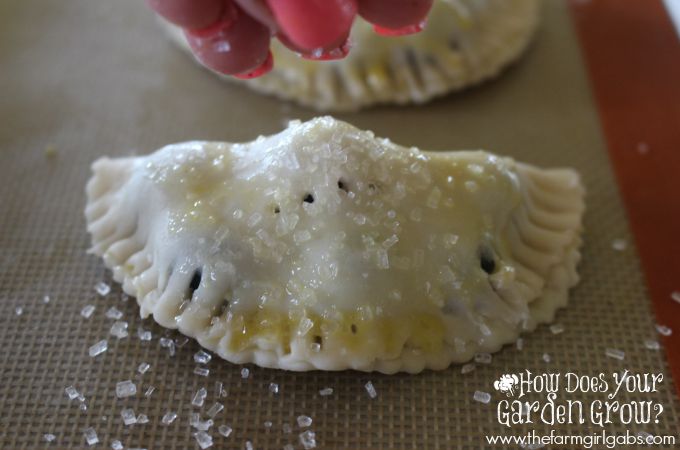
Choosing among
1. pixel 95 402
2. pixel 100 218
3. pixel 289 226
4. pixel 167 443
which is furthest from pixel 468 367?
pixel 100 218

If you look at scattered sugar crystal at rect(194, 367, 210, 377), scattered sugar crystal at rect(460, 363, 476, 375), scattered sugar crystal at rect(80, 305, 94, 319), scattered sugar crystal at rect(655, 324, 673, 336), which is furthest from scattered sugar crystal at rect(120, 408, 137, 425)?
scattered sugar crystal at rect(655, 324, 673, 336)

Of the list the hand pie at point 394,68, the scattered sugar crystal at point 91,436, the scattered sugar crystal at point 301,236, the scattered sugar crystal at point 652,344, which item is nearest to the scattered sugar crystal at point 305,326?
the scattered sugar crystal at point 301,236

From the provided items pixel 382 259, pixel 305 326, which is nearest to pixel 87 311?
pixel 305 326

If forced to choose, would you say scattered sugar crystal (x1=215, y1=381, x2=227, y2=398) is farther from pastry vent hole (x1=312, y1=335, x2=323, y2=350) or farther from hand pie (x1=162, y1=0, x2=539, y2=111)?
hand pie (x1=162, y1=0, x2=539, y2=111)

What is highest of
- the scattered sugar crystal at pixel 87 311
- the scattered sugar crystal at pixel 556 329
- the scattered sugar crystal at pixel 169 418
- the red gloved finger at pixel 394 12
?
the red gloved finger at pixel 394 12

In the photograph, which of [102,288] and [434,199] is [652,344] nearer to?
[434,199]

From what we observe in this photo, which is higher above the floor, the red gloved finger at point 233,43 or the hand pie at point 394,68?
the red gloved finger at point 233,43

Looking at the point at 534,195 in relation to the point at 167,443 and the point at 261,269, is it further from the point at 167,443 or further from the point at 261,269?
the point at 167,443

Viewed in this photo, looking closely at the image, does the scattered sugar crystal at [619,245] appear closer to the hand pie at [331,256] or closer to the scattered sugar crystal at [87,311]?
the hand pie at [331,256]
